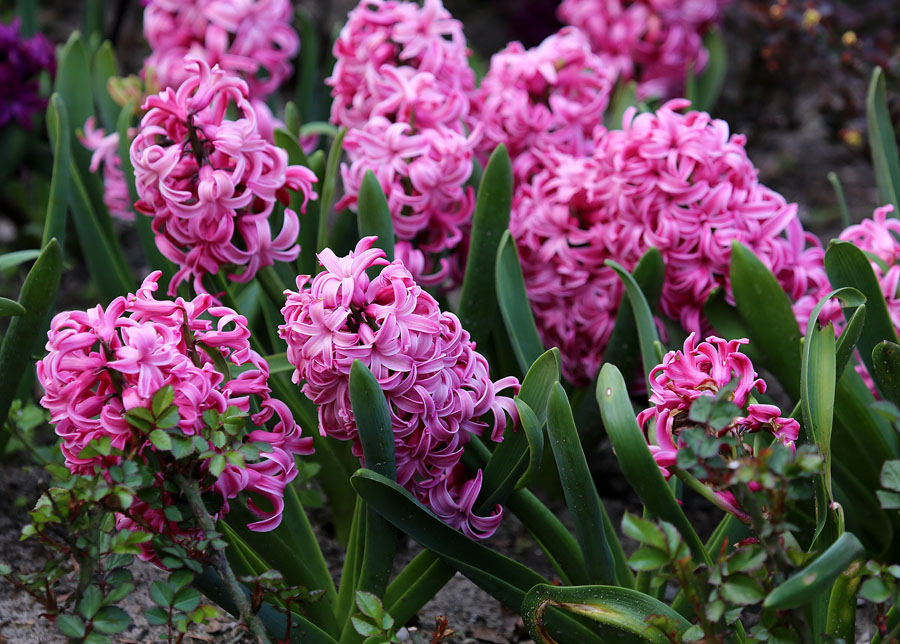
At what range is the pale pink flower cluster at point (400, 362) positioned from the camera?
43.2 inches

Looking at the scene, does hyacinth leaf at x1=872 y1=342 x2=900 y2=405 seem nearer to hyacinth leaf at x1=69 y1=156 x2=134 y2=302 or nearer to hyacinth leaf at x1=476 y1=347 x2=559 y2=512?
hyacinth leaf at x1=476 y1=347 x2=559 y2=512

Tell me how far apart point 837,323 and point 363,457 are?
3.22 ft

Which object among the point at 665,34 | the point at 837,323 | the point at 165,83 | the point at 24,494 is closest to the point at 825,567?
the point at 837,323

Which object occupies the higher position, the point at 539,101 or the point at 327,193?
the point at 539,101

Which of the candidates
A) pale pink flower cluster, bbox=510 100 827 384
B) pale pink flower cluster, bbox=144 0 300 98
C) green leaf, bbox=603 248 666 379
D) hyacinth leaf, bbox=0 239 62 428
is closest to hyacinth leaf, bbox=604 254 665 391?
green leaf, bbox=603 248 666 379

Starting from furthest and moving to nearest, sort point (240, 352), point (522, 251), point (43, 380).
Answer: point (522, 251), point (240, 352), point (43, 380)

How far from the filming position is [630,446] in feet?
3.67

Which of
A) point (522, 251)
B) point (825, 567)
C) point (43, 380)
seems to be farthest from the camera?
point (522, 251)

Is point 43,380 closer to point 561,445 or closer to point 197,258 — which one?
point 197,258

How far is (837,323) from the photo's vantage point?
1.69 m

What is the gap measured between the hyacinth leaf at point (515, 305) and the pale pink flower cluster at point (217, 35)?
1.02 meters

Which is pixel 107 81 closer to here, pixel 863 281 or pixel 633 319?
pixel 633 319

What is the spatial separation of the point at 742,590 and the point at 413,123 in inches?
42.5

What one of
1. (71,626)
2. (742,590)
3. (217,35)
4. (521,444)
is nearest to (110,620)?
(71,626)
